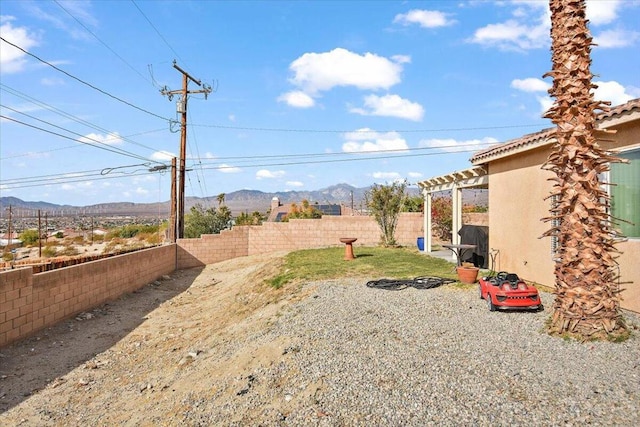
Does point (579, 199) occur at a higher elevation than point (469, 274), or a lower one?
higher

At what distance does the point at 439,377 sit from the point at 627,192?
575 cm

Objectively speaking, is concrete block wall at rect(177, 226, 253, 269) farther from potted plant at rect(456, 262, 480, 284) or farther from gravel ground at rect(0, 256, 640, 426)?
potted plant at rect(456, 262, 480, 284)

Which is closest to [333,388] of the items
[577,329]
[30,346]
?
[577,329]

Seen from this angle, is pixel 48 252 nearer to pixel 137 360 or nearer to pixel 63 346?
pixel 63 346

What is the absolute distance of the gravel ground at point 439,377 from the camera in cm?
452

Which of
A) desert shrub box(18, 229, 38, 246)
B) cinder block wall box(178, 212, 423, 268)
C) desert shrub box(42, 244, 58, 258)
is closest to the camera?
cinder block wall box(178, 212, 423, 268)

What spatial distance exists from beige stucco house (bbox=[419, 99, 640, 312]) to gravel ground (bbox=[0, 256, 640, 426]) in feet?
5.95

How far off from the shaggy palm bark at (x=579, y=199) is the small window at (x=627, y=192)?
188 centimetres

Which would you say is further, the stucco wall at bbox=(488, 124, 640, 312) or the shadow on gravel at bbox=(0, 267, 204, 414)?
the stucco wall at bbox=(488, 124, 640, 312)

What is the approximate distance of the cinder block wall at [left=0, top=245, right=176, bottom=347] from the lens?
30.8ft

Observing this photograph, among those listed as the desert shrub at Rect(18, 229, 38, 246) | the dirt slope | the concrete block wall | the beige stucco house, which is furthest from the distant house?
the dirt slope

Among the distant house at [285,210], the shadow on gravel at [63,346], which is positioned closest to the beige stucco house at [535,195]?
the shadow on gravel at [63,346]

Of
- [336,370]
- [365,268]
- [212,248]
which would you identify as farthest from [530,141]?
[212,248]

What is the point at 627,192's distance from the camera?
8.21 meters
